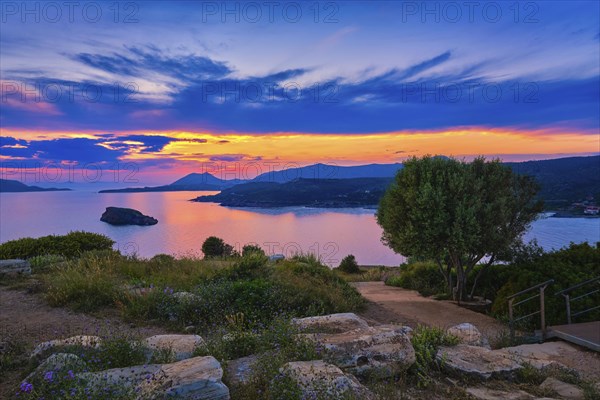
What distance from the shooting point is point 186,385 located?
3.65 meters

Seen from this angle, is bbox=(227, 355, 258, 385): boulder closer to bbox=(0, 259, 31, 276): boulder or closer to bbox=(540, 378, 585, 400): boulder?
bbox=(540, 378, 585, 400): boulder

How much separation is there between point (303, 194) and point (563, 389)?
35.3m

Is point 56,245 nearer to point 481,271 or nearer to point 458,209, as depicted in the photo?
point 458,209

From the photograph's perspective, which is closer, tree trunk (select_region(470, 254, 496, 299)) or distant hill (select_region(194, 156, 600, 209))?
tree trunk (select_region(470, 254, 496, 299))

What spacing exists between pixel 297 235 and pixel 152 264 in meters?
14.1

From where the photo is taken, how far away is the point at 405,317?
35.5 feet

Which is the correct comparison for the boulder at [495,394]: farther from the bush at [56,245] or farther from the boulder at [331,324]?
the bush at [56,245]

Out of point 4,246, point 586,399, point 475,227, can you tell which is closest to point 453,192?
point 475,227

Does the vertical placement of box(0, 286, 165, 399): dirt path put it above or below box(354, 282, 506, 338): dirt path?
above

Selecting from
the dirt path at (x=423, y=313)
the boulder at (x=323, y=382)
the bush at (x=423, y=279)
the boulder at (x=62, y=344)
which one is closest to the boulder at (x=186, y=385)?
the boulder at (x=323, y=382)

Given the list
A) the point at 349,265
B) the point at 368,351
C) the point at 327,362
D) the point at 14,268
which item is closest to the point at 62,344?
the point at 327,362

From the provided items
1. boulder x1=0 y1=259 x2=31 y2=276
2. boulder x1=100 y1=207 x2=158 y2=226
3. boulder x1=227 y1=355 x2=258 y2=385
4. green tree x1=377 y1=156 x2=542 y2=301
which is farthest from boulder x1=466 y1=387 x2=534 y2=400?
boulder x1=100 y1=207 x2=158 y2=226

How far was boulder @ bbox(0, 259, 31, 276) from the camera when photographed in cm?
1190

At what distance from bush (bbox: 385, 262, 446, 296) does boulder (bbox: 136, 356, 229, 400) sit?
13.1m
